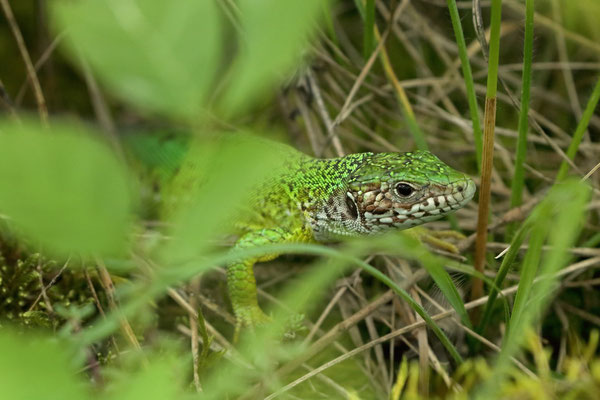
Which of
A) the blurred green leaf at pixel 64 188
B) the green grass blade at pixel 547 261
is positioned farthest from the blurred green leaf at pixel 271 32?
the green grass blade at pixel 547 261

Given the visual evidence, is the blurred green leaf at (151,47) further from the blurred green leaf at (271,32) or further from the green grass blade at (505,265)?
the green grass blade at (505,265)

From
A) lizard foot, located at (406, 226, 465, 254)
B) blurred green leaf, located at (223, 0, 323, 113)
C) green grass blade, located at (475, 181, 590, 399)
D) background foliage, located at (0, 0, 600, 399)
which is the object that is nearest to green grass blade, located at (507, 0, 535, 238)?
background foliage, located at (0, 0, 600, 399)

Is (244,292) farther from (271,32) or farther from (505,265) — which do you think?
(271,32)

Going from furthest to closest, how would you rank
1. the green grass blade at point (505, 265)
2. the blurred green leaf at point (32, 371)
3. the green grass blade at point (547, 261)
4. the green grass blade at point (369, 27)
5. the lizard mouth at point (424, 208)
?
the green grass blade at point (369, 27) → the lizard mouth at point (424, 208) → the green grass blade at point (505, 265) → the green grass blade at point (547, 261) → the blurred green leaf at point (32, 371)

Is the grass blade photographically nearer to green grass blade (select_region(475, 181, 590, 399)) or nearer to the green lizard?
the green lizard

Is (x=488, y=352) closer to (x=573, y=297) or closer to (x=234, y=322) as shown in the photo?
(x=573, y=297)

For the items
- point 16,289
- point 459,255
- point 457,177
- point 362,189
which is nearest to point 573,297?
point 459,255
